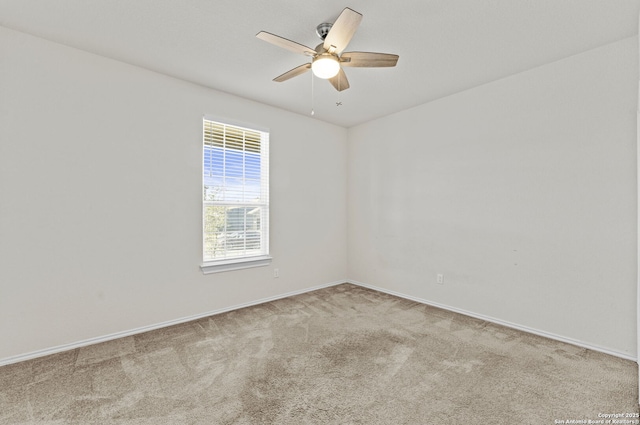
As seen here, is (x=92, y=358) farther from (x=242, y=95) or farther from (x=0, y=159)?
(x=242, y=95)

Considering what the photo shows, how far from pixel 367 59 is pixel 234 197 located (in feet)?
7.50

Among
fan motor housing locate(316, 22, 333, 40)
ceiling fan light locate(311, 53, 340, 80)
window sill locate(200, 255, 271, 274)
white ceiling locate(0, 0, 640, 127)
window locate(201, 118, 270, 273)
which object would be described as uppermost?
white ceiling locate(0, 0, 640, 127)

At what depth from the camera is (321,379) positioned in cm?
214

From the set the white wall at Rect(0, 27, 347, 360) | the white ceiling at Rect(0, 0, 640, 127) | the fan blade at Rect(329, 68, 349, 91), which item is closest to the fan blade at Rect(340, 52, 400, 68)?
the fan blade at Rect(329, 68, 349, 91)

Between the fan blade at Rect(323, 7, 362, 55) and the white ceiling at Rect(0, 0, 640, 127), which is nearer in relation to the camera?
the fan blade at Rect(323, 7, 362, 55)

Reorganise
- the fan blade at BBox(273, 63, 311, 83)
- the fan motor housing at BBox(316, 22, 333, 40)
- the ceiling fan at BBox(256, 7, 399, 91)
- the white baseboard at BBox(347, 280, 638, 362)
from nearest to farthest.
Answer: the ceiling fan at BBox(256, 7, 399, 91), the fan motor housing at BBox(316, 22, 333, 40), the fan blade at BBox(273, 63, 311, 83), the white baseboard at BBox(347, 280, 638, 362)

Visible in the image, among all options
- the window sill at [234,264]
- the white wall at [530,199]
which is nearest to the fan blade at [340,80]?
the white wall at [530,199]

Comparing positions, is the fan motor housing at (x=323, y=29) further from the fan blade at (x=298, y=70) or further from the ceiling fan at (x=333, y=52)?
the fan blade at (x=298, y=70)

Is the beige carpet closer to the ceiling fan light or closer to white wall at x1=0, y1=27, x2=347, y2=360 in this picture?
white wall at x1=0, y1=27, x2=347, y2=360

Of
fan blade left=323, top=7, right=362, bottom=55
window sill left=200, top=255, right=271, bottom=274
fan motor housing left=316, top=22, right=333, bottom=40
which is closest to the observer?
fan blade left=323, top=7, right=362, bottom=55

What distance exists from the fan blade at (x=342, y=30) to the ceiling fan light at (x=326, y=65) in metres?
0.05

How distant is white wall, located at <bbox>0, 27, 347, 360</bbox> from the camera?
2.37 meters

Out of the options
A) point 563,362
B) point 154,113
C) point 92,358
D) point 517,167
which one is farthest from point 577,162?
point 92,358

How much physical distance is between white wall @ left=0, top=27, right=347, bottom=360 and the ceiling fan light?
1.77 metres
